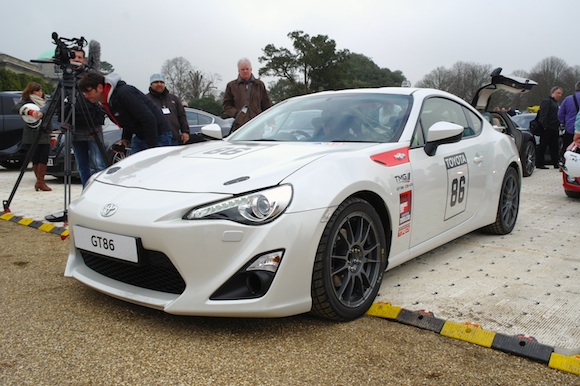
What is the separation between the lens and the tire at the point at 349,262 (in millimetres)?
2539

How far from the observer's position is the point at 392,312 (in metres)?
2.80

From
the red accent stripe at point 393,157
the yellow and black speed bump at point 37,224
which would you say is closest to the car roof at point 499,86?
the red accent stripe at point 393,157

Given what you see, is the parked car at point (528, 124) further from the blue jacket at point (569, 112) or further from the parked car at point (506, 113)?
the blue jacket at point (569, 112)

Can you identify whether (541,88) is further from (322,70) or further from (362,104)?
(362,104)

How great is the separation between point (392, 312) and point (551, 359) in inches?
31.1

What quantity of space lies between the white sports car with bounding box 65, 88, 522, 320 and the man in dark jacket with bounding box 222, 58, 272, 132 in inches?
115

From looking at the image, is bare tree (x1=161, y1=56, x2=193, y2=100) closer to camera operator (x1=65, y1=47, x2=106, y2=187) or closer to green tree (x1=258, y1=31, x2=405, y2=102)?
green tree (x1=258, y1=31, x2=405, y2=102)

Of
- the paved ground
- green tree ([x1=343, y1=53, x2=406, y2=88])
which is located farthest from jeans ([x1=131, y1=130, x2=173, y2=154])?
green tree ([x1=343, y1=53, x2=406, y2=88])

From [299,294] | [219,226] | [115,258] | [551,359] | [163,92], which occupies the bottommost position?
[551,359]

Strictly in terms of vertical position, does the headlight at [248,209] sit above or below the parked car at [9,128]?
below

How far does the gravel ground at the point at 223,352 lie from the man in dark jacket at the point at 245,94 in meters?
4.13

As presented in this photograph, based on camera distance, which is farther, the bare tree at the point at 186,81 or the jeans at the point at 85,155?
the bare tree at the point at 186,81

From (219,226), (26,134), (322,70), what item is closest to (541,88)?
(322,70)

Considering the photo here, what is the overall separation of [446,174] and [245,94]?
12.1ft
